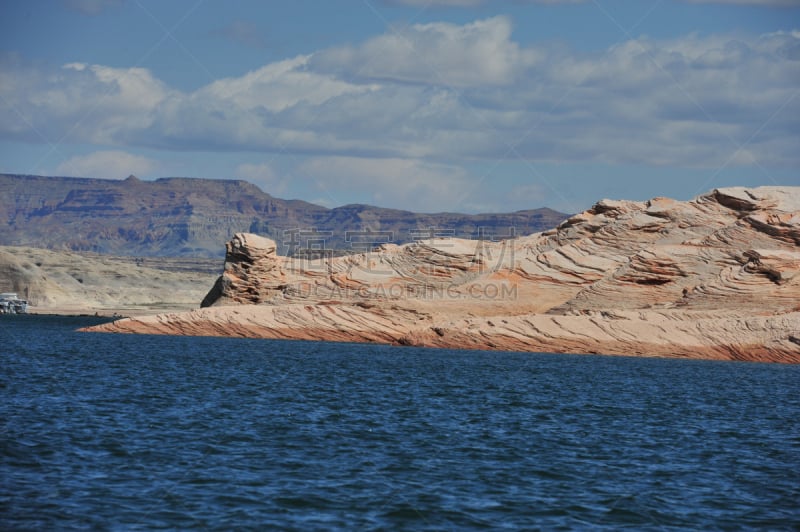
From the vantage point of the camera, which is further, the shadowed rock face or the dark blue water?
the shadowed rock face

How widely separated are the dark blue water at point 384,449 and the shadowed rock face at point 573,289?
15.8 m

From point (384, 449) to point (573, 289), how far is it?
5115cm

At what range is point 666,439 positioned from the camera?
3278cm

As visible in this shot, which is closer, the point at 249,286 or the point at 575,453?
the point at 575,453

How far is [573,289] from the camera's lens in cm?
7850

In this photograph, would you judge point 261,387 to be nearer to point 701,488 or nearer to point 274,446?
point 274,446

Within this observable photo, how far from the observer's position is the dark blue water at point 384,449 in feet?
72.0

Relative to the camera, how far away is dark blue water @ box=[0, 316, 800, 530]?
2195cm

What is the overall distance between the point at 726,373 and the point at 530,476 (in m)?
37.4

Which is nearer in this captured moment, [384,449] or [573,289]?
[384,449]

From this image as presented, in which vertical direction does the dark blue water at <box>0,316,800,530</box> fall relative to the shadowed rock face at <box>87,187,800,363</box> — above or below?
below

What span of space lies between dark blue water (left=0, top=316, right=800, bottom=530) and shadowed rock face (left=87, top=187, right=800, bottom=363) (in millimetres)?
15770

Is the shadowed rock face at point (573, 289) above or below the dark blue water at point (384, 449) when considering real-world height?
above

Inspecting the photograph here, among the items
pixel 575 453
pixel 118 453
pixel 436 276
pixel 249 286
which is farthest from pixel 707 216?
pixel 118 453
